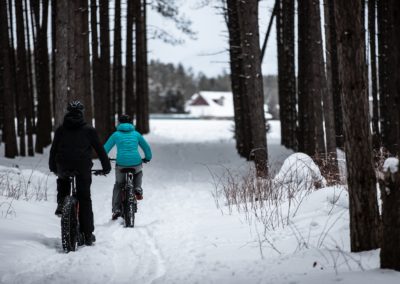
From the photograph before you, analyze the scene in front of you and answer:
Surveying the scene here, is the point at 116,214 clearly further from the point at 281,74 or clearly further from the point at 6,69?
the point at 281,74

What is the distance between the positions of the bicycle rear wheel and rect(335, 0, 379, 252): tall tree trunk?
3402mm

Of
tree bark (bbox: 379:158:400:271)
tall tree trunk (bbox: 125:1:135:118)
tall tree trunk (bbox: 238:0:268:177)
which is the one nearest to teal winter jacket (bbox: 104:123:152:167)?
tall tree trunk (bbox: 238:0:268:177)

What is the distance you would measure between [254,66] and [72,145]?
7.33 m

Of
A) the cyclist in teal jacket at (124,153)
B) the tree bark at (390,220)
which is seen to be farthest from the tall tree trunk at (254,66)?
the tree bark at (390,220)

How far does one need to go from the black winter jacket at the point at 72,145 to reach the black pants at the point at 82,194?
0.13 meters

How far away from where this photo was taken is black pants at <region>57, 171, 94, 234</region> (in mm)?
6043

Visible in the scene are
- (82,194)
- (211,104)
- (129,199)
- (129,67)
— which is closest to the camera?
(82,194)

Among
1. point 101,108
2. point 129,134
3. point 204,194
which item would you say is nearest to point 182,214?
point 129,134

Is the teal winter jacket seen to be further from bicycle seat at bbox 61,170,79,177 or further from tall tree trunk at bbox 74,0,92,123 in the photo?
tall tree trunk at bbox 74,0,92,123

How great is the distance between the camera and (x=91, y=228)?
6.24 meters

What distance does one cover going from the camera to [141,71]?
24578 mm

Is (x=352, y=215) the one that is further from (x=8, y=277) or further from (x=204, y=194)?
(x=204, y=194)

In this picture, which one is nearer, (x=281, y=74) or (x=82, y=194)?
(x=82, y=194)

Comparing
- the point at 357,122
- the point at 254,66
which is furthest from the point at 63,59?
the point at 357,122
